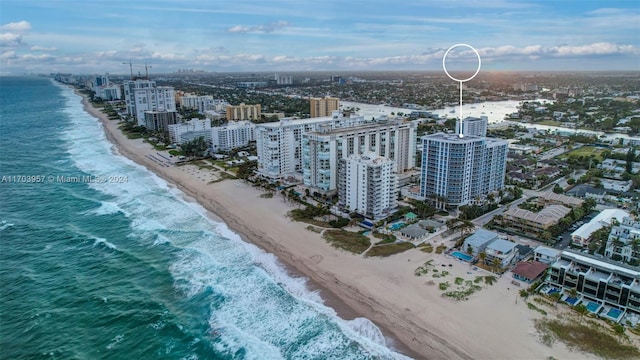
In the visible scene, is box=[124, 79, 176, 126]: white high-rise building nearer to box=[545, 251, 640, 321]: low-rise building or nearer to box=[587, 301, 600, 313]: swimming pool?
box=[545, 251, 640, 321]: low-rise building

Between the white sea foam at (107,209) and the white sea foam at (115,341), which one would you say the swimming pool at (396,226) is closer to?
the white sea foam at (115,341)

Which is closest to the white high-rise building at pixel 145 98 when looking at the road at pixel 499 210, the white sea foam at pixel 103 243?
the white sea foam at pixel 103 243

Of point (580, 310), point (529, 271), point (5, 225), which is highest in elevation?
point (5, 225)

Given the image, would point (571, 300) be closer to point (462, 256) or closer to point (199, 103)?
point (462, 256)

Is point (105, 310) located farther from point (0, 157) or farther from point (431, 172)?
point (0, 157)

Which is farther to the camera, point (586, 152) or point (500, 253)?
point (586, 152)

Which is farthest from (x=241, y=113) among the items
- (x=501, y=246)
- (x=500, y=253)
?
(x=500, y=253)
